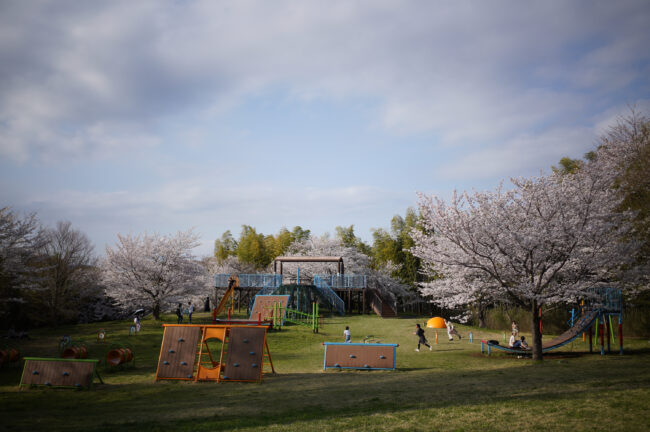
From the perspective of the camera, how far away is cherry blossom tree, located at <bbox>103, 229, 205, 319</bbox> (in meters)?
32.3

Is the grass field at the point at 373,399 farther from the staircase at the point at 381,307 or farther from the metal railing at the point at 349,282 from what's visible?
the metal railing at the point at 349,282

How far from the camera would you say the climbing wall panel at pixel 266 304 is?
2959 centimetres

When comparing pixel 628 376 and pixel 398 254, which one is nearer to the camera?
pixel 628 376

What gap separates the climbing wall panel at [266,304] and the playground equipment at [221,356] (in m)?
14.9

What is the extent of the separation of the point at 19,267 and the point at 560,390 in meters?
27.0

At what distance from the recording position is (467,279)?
756 inches

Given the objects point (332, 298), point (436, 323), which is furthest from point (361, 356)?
point (332, 298)

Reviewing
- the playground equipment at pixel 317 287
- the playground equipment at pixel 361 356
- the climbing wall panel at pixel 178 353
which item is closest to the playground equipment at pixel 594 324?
the playground equipment at pixel 361 356

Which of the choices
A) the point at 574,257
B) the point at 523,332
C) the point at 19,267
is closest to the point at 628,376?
the point at 574,257

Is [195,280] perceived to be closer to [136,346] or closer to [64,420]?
[136,346]

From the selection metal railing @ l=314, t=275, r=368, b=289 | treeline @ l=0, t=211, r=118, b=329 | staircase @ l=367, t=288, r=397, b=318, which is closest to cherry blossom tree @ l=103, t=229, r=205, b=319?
→ treeline @ l=0, t=211, r=118, b=329

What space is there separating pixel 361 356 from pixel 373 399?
19.3ft

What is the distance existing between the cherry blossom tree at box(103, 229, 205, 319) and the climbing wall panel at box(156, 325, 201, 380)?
18.7 m

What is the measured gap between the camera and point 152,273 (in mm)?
32688
